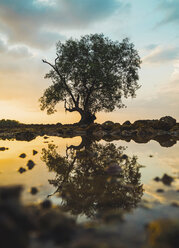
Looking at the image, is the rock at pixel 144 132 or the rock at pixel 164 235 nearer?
the rock at pixel 164 235

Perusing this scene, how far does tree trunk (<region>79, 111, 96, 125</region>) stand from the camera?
40500 mm

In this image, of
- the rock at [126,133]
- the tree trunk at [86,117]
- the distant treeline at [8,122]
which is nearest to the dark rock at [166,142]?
the rock at [126,133]

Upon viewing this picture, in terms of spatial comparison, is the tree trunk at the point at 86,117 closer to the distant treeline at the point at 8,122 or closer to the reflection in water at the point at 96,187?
the distant treeline at the point at 8,122

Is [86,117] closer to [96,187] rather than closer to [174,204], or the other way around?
[96,187]

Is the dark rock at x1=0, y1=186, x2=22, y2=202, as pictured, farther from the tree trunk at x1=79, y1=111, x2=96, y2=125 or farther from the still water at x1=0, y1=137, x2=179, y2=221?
the tree trunk at x1=79, y1=111, x2=96, y2=125

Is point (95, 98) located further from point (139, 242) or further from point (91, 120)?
point (139, 242)

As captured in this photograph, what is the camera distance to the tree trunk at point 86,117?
40.5 meters

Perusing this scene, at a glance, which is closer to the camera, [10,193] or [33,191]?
[10,193]

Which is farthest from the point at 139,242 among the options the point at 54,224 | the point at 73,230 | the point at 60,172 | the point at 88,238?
the point at 60,172

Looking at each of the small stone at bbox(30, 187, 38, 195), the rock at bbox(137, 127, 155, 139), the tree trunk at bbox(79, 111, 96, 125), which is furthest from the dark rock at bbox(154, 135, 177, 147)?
the tree trunk at bbox(79, 111, 96, 125)

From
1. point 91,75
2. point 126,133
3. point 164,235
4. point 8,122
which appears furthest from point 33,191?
point 8,122

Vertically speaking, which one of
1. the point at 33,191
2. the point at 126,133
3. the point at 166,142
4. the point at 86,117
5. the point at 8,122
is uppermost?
the point at 86,117

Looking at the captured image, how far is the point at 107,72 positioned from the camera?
130 feet

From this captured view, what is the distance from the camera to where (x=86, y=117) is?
41.1 metres
